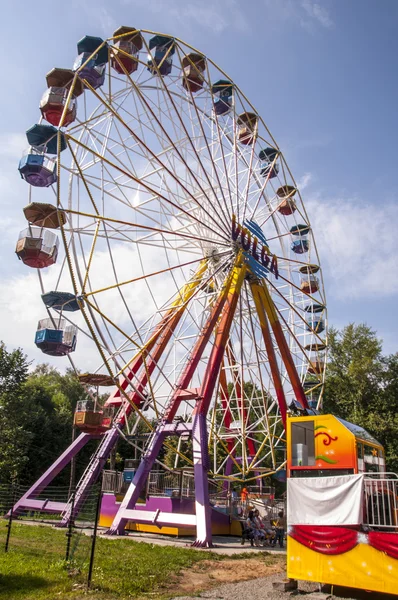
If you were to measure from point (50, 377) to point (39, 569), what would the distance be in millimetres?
50193

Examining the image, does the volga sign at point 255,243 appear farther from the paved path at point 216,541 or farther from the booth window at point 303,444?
the booth window at point 303,444

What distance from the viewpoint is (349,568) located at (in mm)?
7840

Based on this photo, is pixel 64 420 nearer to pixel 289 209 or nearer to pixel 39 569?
pixel 289 209

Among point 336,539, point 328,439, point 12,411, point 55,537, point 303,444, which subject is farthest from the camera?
point 12,411

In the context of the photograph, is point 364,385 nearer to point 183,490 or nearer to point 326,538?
point 183,490

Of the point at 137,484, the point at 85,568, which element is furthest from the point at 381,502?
the point at 137,484


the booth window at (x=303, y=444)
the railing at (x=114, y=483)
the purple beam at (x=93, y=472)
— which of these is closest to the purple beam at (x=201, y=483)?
the purple beam at (x=93, y=472)

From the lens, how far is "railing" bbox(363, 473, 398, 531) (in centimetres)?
785

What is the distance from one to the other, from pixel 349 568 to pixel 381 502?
113 centimetres

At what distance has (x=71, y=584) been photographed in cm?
783

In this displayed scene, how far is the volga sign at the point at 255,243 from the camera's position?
21328 millimetres

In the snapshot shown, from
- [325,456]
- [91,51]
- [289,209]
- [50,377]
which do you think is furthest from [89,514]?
[50,377]

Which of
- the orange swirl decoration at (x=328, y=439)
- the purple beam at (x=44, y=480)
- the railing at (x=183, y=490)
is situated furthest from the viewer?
the railing at (x=183, y=490)

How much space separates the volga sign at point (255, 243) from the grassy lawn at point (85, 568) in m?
12.4
